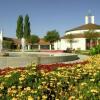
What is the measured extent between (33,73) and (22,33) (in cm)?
7500

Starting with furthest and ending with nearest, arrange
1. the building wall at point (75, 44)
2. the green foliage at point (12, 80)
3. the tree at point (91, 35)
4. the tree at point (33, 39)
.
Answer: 1. the tree at point (33, 39)
2. the building wall at point (75, 44)
3. the tree at point (91, 35)
4. the green foliage at point (12, 80)

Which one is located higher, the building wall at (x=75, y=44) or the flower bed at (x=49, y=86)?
the building wall at (x=75, y=44)

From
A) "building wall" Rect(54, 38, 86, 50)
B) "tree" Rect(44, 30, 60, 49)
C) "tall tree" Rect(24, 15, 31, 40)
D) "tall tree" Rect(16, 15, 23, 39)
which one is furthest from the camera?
"tree" Rect(44, 30, 60, 49)

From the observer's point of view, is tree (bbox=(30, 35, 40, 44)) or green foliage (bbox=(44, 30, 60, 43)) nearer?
green foliage (bbox=(44, 30, 60, 43))

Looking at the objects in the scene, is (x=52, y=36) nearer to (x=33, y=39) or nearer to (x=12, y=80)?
(x=33, y=39)

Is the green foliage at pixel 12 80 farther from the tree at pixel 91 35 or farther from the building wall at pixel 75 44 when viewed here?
the building wall at pixel 75 44

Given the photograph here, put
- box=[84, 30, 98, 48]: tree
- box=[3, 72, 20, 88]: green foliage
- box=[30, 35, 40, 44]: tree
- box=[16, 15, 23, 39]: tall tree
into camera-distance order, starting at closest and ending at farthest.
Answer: box=[3, 72, 20, 88]: green foliage → box=[84, 30, 98, 48]: tree → box=[16, 15, 23, 39]: tall tree → box=[30, 35, 40, 44]: tree

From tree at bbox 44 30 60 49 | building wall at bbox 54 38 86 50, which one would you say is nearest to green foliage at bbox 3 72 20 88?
building wall at bbox 54 38 86 50

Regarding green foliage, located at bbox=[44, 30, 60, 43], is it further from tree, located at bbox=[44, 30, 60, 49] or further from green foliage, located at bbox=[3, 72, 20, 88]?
green foliage, located at bbox=[3, 72, 20, 88]

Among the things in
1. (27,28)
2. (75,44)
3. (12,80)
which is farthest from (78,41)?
(12,80)

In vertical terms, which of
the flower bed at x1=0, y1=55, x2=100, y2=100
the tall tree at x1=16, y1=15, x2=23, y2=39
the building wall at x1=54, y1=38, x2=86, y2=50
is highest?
the tall tree at x1=16, y1=15, x2=23, y2=39

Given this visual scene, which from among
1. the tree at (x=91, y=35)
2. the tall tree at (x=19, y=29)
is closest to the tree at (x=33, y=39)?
the tall tree at (x=19, y=29)

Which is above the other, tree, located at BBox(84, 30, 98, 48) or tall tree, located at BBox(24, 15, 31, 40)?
tall tree, located at BBox(24, 15, 31, 40)

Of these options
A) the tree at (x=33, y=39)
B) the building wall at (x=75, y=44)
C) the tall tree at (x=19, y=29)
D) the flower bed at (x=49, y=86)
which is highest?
the tall tree at (x=19, y=29)
